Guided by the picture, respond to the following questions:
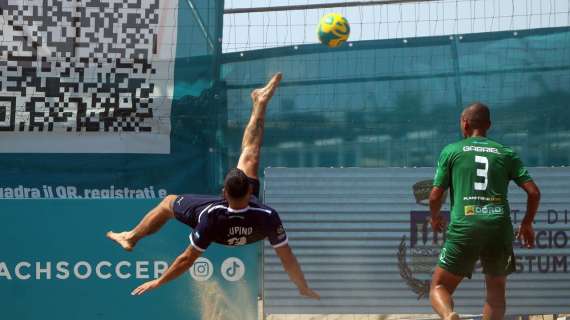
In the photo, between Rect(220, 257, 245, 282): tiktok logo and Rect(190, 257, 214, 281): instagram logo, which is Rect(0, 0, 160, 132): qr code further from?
Rect(220, 257, 245, 282): tiktok logo

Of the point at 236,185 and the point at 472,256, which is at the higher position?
the point at 236,185

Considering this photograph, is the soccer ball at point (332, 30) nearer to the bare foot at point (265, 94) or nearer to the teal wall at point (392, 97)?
the teal wall at point (392, 97)

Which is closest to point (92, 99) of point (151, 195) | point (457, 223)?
point (151, 195)

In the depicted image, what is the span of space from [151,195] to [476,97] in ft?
10.3

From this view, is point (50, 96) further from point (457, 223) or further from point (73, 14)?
point (457, 223)

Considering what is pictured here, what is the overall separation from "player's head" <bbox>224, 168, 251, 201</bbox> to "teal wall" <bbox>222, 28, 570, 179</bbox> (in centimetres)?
211

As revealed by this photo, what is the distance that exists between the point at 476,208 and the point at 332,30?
256 centimetres

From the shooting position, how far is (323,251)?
320 inches

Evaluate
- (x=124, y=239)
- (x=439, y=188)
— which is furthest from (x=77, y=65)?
(x=439, y=188)

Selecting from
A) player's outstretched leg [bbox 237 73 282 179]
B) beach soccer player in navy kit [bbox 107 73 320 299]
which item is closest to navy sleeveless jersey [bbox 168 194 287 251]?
beach soccer player in navy kit [bbox 107 73 320 299]

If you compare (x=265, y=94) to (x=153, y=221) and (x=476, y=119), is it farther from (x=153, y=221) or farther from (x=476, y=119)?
(x=476, y=119)

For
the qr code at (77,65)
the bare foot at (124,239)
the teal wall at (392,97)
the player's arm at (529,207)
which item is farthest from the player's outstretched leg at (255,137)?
the player's arm at (529,207)

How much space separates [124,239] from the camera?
7117mm

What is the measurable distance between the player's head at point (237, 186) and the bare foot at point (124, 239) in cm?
114
